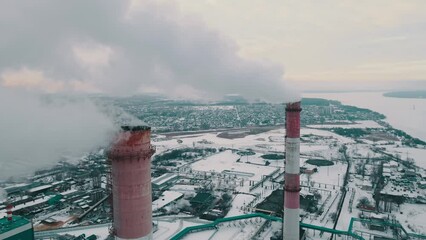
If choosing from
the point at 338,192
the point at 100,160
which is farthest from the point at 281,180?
the point at 100,160

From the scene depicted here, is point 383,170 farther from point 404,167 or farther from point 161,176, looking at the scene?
point 161,176

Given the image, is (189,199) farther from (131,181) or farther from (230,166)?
(131,181)

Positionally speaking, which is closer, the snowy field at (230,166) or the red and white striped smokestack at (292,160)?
the red and white striped smokestack at (292,160)

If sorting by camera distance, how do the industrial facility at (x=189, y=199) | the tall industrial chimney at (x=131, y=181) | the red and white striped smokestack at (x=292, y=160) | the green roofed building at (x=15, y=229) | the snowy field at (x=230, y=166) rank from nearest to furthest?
A: the tall industrial chimney at (x=131, y=181) → the industrial facility at (x=189, y=199) → the green roofed building at (x=15, y=229) → the red and white striped smokestack at (x=292, y=160) → the snowy field at (x=230, y=166)

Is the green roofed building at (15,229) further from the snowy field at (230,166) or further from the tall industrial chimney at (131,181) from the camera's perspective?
the snowy field at (230,166)

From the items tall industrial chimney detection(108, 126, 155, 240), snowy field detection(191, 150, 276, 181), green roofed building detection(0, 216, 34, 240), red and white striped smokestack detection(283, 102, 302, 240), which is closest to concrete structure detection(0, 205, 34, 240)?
green roofed building detection(0, 216, 34, 240)

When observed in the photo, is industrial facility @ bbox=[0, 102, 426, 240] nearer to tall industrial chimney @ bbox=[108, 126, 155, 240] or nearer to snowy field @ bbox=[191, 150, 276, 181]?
tall industrial chimney @ bbox=[108, 126, 155, 240]

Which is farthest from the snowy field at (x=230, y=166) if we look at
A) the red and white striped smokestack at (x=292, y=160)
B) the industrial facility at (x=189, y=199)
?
the red and white striped smokestack at (x=292, y=160)
